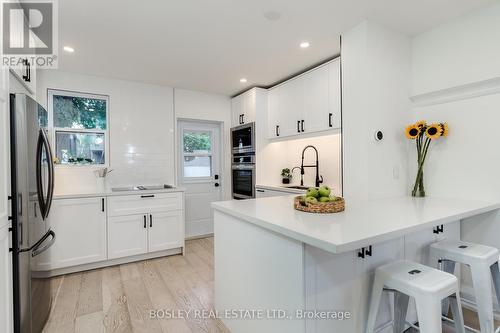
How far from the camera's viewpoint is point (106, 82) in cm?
354

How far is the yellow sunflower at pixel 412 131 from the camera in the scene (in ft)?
7.70

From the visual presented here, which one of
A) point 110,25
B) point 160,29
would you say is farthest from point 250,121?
point 110,25

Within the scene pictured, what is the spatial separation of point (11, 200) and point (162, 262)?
2.01 m

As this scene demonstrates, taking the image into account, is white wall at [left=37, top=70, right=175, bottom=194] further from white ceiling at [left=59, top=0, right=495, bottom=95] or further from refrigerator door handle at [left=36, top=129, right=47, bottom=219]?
refrigerator door handle at [left=36, top=129, right=47, bottom=219]

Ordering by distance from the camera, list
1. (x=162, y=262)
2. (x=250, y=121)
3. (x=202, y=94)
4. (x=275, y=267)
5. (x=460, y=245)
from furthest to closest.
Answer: (x=202, y=94), (x=250, y=121), (x=162, y=262), (x=460, y=245), (x=275, y=267)

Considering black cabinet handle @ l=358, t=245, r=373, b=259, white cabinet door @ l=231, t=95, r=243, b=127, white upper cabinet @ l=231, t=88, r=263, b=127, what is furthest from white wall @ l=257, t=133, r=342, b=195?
black cabinet handle @ l=358, t=245, r=373, b=259

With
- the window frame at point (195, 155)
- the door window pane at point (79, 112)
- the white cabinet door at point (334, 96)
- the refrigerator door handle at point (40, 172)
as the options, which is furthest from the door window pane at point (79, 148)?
the white cabinet door at point (334, 96)

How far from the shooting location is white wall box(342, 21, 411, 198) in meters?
2.25

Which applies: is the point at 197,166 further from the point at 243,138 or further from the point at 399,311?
the point at 399,311

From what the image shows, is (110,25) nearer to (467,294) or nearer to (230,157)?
(230,157)

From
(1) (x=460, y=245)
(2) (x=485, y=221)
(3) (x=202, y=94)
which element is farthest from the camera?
(3) (x=202, y=94)

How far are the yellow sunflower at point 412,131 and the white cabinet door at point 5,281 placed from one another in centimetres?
310

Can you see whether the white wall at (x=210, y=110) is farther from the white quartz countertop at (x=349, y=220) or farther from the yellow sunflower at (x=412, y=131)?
the yellow sunflower at (x=412, y=131)

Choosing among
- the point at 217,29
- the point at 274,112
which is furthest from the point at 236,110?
the point at 217,29
